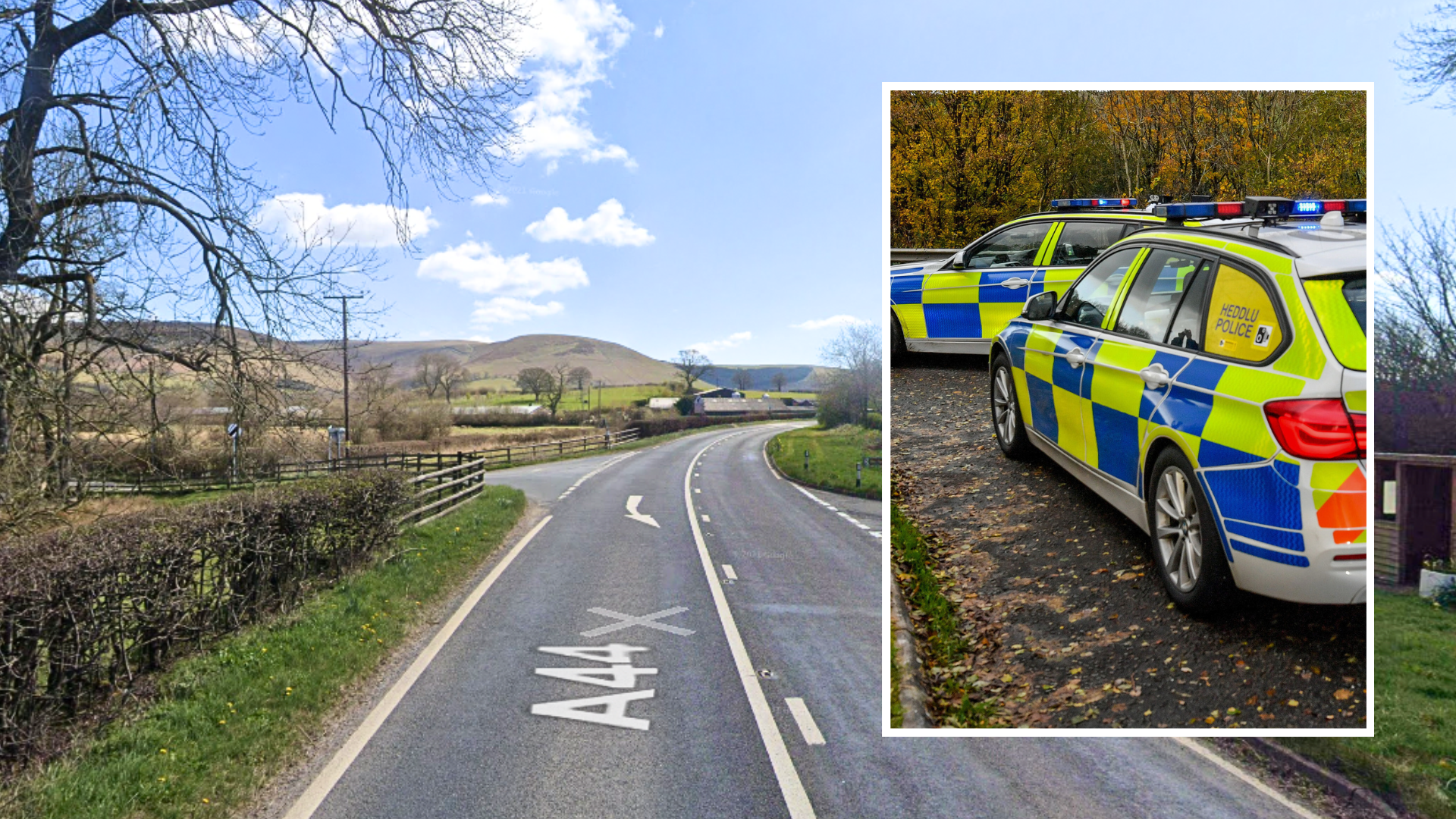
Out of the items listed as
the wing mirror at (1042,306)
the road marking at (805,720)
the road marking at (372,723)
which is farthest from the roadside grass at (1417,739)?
the road marking at (372,723)

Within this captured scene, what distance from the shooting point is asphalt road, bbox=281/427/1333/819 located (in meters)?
7.41

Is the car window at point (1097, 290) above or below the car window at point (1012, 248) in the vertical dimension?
below

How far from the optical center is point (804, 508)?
2433cm

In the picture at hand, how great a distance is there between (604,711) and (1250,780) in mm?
7302

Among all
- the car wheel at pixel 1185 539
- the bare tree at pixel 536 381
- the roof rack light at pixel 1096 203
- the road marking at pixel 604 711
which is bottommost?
the road marking at pixel 604 711

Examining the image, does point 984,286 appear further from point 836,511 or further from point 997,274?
point 836,511

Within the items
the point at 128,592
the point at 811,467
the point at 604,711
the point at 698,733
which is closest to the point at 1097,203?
the point at 698,733

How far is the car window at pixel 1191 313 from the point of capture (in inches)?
54.9

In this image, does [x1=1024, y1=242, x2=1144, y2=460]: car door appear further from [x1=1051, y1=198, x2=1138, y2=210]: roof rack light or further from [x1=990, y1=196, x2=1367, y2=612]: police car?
[x1=1051, y1=198, x2=1138, y2=210]: roof rack light

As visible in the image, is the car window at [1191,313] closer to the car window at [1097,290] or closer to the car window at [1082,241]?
the car window at [1097,290]

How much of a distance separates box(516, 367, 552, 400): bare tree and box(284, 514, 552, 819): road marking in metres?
66.7

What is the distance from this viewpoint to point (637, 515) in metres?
23.8

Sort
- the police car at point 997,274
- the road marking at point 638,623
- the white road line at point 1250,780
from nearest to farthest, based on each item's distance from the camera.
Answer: the police car at point 997,274, the white road line at point 1250,780, the road marking at point 638,623

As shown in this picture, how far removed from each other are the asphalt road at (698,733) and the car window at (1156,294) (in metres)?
3.28
